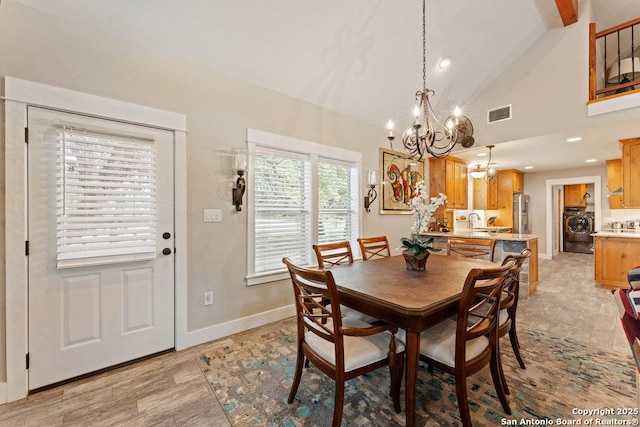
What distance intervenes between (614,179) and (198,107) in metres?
7.81

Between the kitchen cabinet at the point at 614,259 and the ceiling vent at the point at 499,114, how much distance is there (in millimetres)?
2585

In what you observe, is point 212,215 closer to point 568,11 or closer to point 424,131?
point 424,131

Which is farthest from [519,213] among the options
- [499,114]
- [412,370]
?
[412,370]

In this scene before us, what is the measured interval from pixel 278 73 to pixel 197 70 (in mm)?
813

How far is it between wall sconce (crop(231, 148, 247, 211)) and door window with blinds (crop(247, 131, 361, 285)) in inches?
6.0

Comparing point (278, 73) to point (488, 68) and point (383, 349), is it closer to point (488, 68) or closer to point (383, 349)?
point (383, 349)

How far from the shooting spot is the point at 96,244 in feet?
6.66

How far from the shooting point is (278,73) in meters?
2.84

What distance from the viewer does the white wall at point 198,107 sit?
1.83 metres

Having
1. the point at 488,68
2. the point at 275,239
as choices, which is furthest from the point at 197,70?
the point at 488,68

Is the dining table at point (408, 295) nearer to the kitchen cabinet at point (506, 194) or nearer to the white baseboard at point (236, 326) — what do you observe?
the white baseboard at point (236, 326)

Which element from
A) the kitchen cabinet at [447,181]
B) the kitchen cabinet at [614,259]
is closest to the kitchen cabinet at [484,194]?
the kitchen cabinet at [447,181]

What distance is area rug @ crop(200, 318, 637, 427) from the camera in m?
1.57

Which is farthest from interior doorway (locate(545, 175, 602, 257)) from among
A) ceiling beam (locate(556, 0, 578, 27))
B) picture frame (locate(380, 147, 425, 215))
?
picture frame (locate(380, 147, 425, 215))
